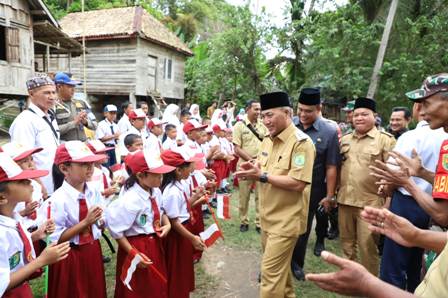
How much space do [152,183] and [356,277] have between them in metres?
1.91

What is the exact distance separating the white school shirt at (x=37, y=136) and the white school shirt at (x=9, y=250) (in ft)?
4.97

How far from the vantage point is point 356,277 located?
1.26 m

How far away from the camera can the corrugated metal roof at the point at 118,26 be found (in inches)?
715

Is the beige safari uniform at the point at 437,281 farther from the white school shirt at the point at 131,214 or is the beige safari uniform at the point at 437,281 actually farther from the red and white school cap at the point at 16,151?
the red and white school cap at the point at 16,151

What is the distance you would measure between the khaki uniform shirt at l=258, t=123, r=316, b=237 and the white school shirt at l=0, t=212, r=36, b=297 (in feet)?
6.65

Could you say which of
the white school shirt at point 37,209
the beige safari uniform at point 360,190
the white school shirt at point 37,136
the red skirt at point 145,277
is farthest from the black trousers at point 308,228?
the white school shirt at point 37,136

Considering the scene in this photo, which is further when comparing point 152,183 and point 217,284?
point 217,284

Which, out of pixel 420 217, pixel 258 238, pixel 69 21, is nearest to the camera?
pixel 420 217

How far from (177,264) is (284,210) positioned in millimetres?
1214

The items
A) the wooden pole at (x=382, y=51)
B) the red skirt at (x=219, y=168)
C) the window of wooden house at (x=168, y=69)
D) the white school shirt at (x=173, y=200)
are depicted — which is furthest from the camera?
the window of wooden house at (x=168, y=69)

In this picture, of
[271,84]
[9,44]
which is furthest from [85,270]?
[271,84]

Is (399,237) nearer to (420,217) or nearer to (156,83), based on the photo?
(420,217)

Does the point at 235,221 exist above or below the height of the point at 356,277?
below

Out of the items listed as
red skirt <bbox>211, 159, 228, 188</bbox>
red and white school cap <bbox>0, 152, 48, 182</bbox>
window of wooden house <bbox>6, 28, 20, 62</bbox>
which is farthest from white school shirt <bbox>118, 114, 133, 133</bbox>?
window of wooden house <bbox>6, 28, 20, 62</bbox>
